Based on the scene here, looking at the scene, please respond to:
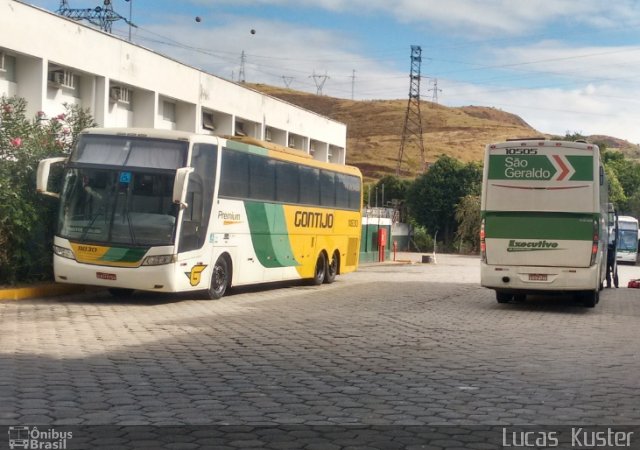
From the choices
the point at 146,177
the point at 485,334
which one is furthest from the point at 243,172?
the point at 485,334

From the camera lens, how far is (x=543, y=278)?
60.4ft

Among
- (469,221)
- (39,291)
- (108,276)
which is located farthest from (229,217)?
(469,221)

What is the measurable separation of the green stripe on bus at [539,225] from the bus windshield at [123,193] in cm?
666

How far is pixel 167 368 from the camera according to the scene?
9.48 meters

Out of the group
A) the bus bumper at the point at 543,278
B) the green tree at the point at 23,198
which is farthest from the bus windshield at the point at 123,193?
the bus bumper at the point at 543,278

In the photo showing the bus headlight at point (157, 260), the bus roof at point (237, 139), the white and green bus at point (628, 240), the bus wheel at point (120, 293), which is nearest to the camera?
the bus headlight at point (157, 260)

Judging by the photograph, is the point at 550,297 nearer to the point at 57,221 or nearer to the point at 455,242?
the point at 57,221

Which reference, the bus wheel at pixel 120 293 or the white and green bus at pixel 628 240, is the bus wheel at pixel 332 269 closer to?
the bus wheel at pixel 120 293

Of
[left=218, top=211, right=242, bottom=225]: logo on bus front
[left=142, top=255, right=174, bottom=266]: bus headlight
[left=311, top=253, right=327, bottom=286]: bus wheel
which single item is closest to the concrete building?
[left=311, top=253, right=327, bottom=286]: bus wheel

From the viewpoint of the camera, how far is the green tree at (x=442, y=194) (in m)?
83.8

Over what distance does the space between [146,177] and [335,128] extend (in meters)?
38.4

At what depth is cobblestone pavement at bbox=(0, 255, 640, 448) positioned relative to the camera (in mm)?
7332

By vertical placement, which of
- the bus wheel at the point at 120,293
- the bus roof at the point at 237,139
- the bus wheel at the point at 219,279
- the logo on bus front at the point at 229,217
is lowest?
the bus wheel at the point at 120,293

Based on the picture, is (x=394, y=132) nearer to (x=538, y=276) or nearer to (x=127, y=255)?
(x=538, y=276)
